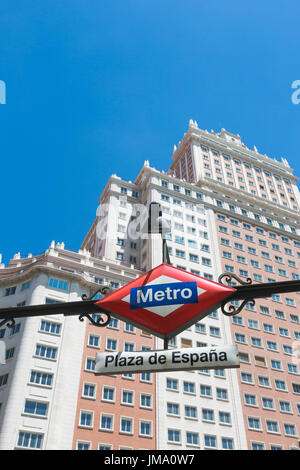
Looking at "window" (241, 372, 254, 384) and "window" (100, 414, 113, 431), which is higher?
"window" (241, 372, 254, 384)

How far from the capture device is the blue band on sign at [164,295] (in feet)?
18.2

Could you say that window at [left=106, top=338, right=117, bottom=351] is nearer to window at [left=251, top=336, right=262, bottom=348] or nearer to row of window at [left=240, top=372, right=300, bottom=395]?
row of window at [left=240, top=372, right=300, bottom=395]

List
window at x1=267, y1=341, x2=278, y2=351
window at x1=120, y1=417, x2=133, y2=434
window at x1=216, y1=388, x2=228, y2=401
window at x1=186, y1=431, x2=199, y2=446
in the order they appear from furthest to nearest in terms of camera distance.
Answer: window at x1=267, y1=341, x2=278, y2=351, window at x1=216, y1=388, x2=228, y2=401, window at x1=186, y1=431, x2=199, y2=446, window at x1=120, y1=417, x2=133, y2=434

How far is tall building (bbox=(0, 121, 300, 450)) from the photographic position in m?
41.4

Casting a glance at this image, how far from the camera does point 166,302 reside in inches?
219

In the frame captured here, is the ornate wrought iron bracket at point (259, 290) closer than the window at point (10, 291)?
Yes

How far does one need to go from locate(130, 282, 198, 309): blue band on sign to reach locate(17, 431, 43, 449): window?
3840 centimetres

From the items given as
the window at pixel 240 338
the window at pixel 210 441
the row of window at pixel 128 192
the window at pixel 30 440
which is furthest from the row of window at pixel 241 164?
the window at pixel 30 440

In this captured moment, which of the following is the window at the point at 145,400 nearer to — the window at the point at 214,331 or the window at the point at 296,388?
the window at the point at 214,331

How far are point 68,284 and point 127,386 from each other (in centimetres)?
1466

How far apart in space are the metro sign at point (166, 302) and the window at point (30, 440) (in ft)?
126

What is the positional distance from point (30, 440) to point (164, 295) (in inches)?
1535

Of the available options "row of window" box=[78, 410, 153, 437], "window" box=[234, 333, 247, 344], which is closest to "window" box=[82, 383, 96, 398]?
"row of window" box=[78, 410, 153, 437]
